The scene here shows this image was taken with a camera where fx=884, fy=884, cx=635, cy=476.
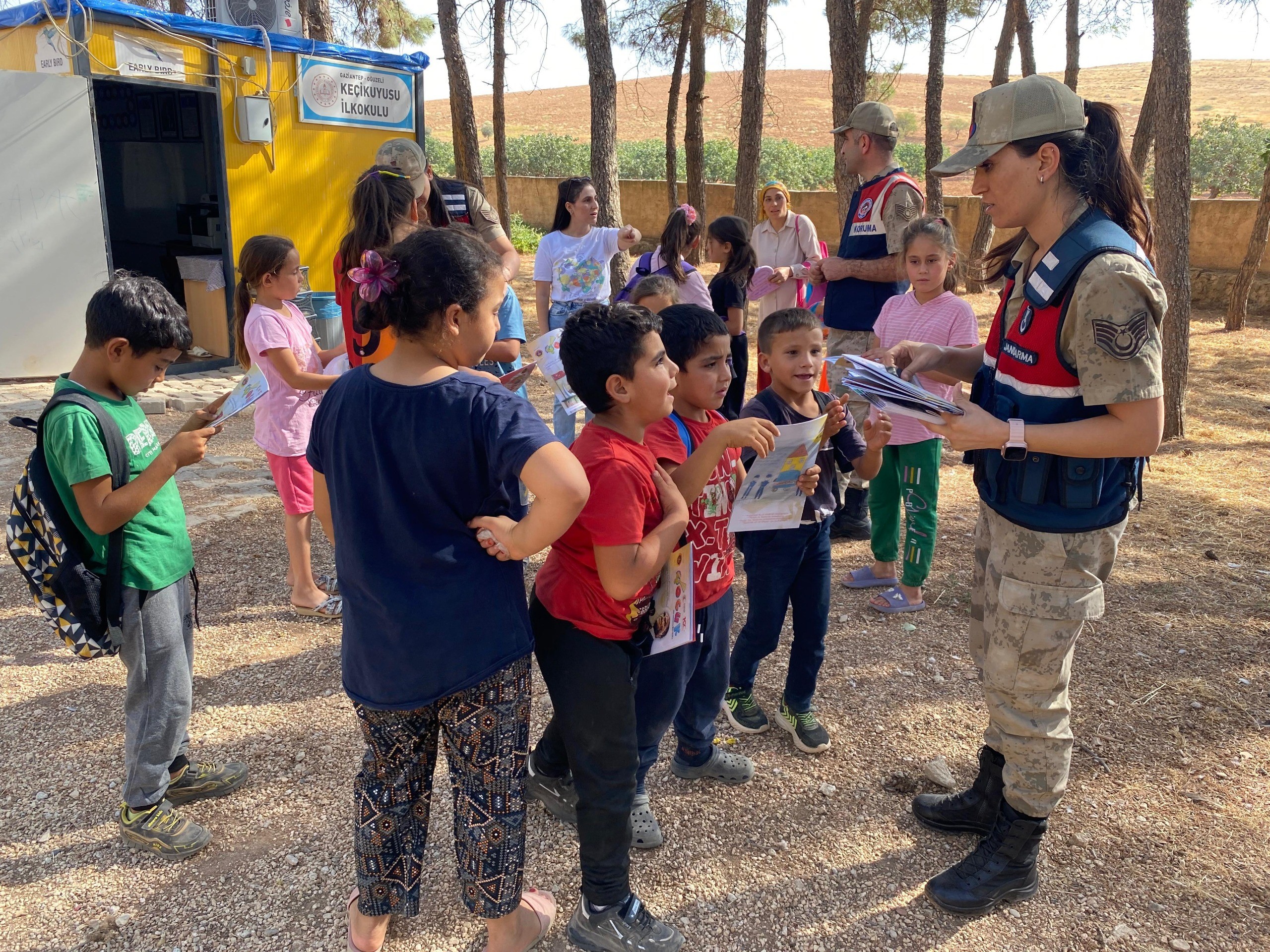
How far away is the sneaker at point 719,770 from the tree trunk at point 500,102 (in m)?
13.1

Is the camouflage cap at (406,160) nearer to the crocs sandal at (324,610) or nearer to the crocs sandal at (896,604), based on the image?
the crocs sandal at (324,610)

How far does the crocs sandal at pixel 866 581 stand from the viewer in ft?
14.8

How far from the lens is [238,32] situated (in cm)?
873

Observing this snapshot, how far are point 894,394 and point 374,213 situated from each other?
221cm

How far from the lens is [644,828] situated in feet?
8.80

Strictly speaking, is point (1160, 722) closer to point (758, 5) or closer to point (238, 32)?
point (238, 32)

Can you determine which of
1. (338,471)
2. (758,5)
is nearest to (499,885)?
(338,471)

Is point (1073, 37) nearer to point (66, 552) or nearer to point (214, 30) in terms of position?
point (214, 30)

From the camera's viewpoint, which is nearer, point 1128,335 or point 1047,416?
point 1128,335

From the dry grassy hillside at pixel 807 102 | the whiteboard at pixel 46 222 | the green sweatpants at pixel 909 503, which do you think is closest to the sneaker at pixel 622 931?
the green sweatpants at pixel 909 503

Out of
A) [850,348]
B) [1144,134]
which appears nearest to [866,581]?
[850,348]

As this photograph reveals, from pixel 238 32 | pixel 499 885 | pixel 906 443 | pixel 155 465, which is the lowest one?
pixel 499 885

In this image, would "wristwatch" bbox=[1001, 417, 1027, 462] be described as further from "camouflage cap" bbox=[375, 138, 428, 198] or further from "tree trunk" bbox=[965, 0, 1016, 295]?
"tree trunk" bbox=[965, 0, 1016, 295]

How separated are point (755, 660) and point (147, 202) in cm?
1170
